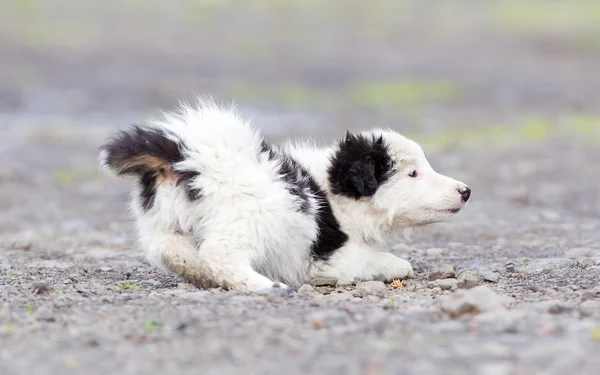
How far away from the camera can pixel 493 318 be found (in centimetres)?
518

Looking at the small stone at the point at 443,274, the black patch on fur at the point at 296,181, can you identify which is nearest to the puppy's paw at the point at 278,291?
the black patch on fur at the point at 296,181

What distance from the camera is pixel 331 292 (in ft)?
21.7

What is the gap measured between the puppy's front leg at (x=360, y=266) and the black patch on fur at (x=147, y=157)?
116 centimetres

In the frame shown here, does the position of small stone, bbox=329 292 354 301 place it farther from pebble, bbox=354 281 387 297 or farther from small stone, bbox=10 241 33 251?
small stone, bbox=10 241 33 251

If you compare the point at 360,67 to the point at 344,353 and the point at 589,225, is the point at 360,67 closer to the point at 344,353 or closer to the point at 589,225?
the point at 589,225

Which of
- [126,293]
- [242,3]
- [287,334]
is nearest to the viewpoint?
[287,334]

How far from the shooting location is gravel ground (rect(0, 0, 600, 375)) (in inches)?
177

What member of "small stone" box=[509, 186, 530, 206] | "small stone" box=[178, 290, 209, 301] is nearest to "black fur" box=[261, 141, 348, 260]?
"small stone" box=[178, 290, 209, 301]

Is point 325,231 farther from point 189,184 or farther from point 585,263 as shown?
point 585,263

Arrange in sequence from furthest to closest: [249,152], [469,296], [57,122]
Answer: [57,122] → [249,152] → [469,296]

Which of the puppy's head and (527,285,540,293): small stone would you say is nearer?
(527,285,540,293): small stone

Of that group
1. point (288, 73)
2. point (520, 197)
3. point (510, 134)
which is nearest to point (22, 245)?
point (520, 197)

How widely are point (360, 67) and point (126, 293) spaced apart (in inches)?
1183

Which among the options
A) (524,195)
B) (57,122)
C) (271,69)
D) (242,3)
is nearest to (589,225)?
(524,195)
